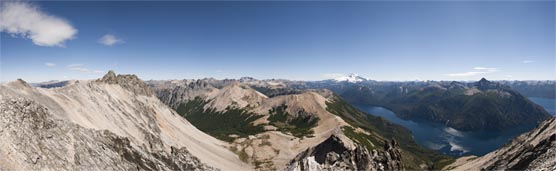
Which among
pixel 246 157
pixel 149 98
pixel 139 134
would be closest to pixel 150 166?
pixel 139 134

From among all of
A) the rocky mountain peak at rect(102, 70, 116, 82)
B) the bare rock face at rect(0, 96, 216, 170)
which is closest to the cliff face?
the bare rock face at rect(0, 96, 216, 170)

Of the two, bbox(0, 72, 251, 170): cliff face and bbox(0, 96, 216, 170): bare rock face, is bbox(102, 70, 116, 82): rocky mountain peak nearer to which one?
bbox(0, 72, 251, 170): cliff face

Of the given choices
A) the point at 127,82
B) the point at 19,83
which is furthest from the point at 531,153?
the point at 127,82

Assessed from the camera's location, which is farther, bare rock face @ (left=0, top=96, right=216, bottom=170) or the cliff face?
the cliff face

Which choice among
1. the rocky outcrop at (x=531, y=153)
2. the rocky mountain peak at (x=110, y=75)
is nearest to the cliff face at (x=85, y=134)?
the rocky mountain peak at (x=110, y=75)

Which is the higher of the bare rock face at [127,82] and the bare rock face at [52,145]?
the bare rock face at [127,82]

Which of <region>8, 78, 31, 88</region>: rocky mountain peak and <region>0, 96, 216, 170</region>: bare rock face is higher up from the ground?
<region>8, 78, 31, 88</region>: rocky mountain peak

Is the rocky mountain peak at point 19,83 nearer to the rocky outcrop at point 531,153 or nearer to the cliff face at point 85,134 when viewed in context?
the cliff face at point 85,134

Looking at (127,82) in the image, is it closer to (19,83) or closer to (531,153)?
(19,83)
